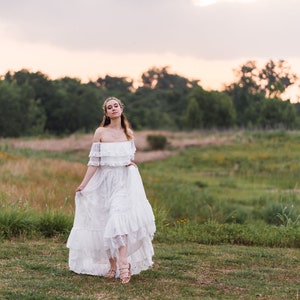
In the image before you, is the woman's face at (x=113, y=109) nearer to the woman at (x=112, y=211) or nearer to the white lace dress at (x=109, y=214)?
the woman at (x=112, y=211)

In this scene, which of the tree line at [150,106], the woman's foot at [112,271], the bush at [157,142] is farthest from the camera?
the tree line at [150,106]

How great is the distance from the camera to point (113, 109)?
780cm

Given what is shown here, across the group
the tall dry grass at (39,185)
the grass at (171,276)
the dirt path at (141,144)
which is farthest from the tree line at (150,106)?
the grass at (171,276)

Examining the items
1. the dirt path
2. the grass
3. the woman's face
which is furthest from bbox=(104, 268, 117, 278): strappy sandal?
the dirt path

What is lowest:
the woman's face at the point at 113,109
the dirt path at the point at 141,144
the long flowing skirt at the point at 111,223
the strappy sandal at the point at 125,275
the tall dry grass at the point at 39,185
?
the dirt path at the point at 141,144

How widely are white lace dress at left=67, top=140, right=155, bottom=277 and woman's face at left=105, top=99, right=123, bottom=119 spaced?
1.10ft

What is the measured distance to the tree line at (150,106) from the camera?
230 ft

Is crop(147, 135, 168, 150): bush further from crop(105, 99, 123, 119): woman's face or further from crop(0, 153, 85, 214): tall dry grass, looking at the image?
crop(105, 99, 123, 119): woman's face

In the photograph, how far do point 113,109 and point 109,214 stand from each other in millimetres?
1230

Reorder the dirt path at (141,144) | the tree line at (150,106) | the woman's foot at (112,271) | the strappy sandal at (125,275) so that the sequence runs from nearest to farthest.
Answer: the strappy sandal at (125,275) → the woman's foot at (112,271) → the dirt path at (141,144) → the tree line at (150,106)

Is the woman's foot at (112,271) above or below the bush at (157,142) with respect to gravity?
above

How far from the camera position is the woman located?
24.6ft

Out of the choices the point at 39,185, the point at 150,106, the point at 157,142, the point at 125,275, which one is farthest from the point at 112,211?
the point at 150,106

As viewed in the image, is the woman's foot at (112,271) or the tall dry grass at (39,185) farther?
the tall dry grass at (39,185)
